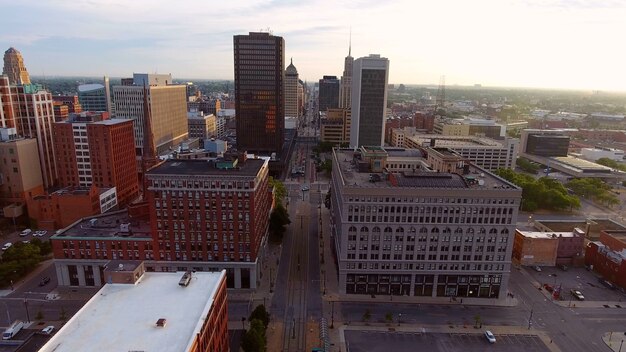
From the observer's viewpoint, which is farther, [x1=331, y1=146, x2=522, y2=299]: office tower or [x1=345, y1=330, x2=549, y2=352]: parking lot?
[x1=331, y1=146, x2=522, y2=299]: office tower

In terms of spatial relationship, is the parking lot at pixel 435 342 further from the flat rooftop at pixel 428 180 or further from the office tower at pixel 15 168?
the office tower at pixel 15 168

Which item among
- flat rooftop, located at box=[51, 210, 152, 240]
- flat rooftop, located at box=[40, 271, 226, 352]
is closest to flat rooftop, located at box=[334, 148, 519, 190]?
flat rooftop, located at box=[40, 271, 226, 352]

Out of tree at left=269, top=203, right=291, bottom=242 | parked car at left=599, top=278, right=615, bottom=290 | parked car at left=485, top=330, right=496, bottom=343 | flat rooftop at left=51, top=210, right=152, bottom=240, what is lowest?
parked car at left=599, top=278, right=615, bottom=290

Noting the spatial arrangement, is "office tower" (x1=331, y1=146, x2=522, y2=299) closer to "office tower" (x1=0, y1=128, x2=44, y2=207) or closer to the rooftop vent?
the rooftop vent

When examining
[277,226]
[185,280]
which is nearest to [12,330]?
[185,280]

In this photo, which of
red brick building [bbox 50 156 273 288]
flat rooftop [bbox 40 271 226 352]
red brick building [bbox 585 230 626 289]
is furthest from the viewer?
red brick building [bbox 585 230 626 289]

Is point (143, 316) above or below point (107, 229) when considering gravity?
above

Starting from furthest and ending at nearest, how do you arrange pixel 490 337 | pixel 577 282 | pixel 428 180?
pixel 577 282, pixel 428 180, pixel 490 337

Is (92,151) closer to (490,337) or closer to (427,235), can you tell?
(427,235)
